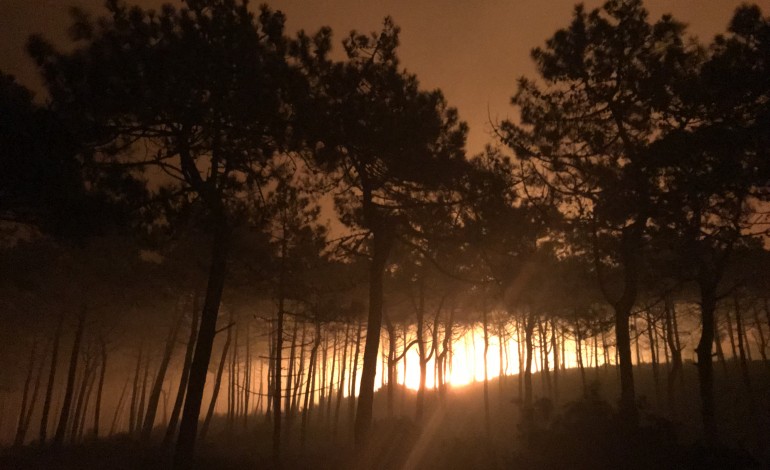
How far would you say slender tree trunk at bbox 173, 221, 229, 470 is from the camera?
11102mm

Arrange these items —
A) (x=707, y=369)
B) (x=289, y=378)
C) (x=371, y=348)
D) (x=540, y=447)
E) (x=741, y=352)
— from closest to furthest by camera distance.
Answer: (x=540, y=447) < (x=707, y=369) < (x=371, y=348) < (x=289, y=378) < (x=741, y=352)

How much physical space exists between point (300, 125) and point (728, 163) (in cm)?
1036

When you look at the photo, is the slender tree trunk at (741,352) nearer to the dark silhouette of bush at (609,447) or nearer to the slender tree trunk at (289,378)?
the dark silhouette of bush at (609,447)

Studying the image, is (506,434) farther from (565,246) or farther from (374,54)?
(374,54)

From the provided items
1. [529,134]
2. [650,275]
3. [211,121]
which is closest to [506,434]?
[650,275]

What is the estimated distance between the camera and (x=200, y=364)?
11.6 metres

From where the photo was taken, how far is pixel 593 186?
45.0 ft

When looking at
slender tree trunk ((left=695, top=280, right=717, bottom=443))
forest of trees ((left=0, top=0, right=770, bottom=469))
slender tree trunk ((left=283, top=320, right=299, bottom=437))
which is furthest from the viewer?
slender tree trunk ((left=283, top=320, right=299, bottom=437))

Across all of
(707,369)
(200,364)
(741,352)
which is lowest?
(200,364)

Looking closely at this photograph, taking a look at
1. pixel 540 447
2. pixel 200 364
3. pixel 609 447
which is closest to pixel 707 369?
pixel 609 447

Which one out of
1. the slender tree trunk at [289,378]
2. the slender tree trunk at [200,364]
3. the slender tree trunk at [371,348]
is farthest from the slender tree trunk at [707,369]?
the slender tree trunk at [289,378]

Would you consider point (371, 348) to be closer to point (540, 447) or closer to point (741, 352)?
point (540, 447)

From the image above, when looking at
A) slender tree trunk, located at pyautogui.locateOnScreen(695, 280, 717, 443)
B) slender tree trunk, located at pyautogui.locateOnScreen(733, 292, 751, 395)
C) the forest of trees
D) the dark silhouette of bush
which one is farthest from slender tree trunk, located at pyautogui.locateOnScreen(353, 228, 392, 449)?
slender tree trunk, located at pyautogui.locateOnScreen(733, 292, 751, 395)

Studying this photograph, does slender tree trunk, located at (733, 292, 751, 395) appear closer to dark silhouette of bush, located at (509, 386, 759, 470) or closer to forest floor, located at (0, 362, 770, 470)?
forest floor, located at (0, 362, 770, 470)
